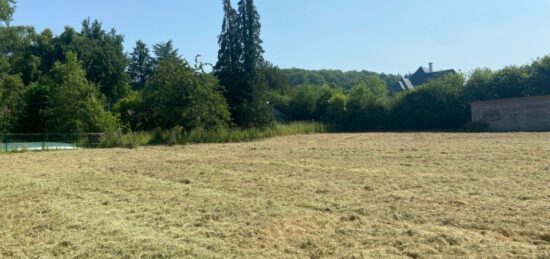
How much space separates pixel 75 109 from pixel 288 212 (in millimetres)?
23008

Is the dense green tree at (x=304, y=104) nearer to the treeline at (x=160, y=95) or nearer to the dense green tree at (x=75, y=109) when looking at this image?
the treeline at (x=160, y=95)

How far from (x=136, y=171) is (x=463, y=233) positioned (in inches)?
352

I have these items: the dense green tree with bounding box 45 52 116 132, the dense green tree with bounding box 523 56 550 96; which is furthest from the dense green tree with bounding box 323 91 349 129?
the dense green tree with bounding box 45 52 116 132

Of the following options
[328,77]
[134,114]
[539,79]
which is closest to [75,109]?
[134,114]

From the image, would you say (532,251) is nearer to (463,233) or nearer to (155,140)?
(463,233)

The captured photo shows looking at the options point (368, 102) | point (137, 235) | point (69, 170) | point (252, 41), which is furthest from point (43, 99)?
point (137, 235)

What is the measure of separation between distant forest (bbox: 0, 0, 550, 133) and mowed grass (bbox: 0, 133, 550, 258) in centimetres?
1516

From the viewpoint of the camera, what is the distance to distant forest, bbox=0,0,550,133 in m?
26.4

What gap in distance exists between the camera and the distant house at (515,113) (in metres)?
28.1

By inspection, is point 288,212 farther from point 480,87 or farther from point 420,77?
point 420,77

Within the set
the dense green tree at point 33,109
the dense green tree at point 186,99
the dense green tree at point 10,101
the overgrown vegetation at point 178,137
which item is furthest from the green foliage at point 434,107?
the dense green tree at point 10,101

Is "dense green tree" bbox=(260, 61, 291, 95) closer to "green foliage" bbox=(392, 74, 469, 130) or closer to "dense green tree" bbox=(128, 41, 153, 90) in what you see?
"dense green tree" bbox=(128, 41, 153, 90)

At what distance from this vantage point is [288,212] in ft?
20.9

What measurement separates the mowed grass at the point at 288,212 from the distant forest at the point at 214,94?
597 inches
